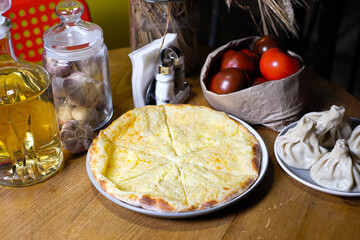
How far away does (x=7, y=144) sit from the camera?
1.07 metres

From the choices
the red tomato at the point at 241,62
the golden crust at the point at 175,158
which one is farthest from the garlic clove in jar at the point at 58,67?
the red tomato at the point at 241,62

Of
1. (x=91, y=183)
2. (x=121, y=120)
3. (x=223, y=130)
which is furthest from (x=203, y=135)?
(x=91, y=183)

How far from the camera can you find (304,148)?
3.69 feet

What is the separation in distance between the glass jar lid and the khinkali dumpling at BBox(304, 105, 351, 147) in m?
0.72

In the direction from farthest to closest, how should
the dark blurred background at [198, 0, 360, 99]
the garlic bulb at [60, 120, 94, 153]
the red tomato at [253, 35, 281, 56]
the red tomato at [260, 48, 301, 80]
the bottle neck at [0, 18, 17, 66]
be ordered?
the dark blurred background at [198, 0, 360, 99] → the red tomato at [253, 35, 281, 56] → the red tomato at [260, 48, 301, 80] → the garlic bulb at [60, 120, 94, 153] → the bottle neck at [0, 18, 17, 66]

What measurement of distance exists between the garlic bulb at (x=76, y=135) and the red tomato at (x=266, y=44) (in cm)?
69

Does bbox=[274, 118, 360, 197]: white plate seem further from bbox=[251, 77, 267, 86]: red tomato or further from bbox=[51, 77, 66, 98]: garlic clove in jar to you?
bbox=[51, 77, 66, 98]: garlic clove in jar

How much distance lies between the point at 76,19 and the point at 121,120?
0.34 meters

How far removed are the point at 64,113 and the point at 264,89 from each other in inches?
25.2

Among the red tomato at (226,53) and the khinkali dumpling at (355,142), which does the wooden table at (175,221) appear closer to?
the khinkali dumpling at (355,142)

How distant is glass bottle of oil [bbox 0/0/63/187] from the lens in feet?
3.47

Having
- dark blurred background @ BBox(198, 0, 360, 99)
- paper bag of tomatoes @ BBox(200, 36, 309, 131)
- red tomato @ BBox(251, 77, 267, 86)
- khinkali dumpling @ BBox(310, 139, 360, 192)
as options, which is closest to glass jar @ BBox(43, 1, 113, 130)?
paper bag of tomatoes @ BBox(200, 36, 309, 131)

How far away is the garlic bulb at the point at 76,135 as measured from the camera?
1197mm

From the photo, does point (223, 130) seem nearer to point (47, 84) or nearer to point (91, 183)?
point (91, 183)
